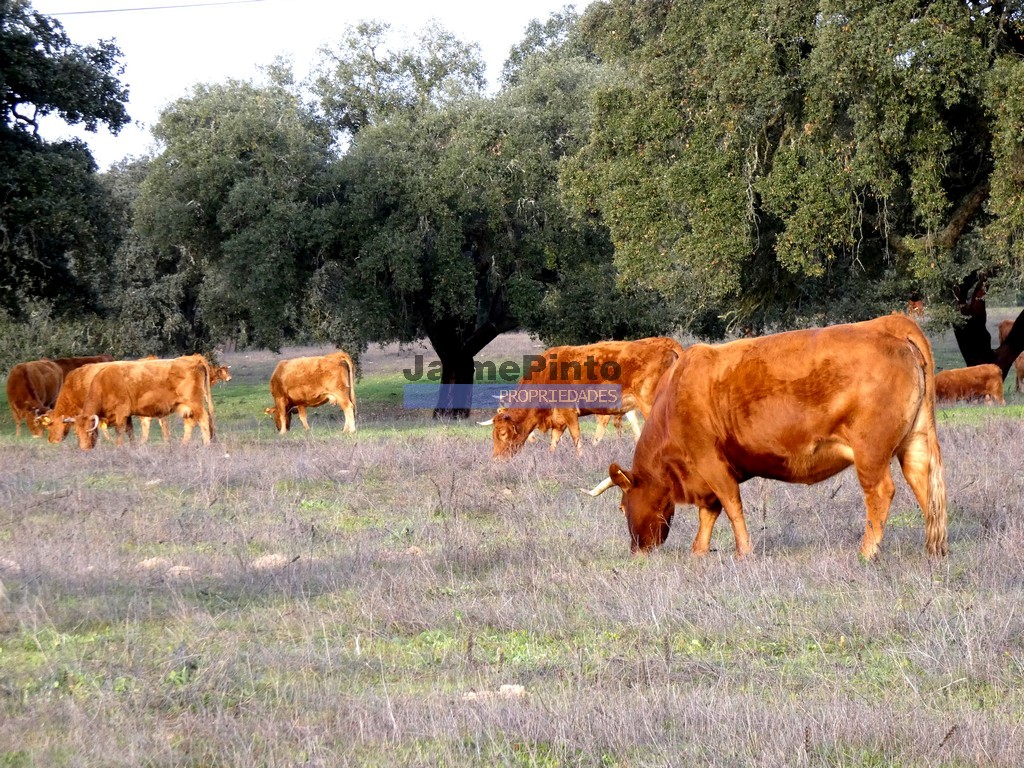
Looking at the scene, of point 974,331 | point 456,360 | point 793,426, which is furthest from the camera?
point 456,360

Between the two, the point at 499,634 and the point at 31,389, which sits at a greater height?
the point at 31,389

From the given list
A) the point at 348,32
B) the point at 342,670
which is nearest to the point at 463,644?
the point at 342,670

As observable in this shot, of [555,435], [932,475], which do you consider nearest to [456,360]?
[555,435]

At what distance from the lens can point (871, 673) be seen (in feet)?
16.8

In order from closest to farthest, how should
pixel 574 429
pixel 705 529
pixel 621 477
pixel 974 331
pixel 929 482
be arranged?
pixel 929 482 → pixel 705 529 → pixel 621 477 → pixel 574 429 → pixel 974 331

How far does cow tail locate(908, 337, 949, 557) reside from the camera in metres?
7.52

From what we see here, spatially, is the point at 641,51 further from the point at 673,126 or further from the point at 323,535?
the point at 323,535

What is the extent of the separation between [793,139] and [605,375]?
4486 mm

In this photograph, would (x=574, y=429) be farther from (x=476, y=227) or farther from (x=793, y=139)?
(x=476, y=227)

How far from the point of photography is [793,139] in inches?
651

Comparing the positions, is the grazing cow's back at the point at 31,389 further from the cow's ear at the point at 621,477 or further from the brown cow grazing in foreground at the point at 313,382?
the cow's ear at the point at 621,477

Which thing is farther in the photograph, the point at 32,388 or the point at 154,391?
the point at 32,388

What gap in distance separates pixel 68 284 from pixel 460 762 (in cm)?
2071

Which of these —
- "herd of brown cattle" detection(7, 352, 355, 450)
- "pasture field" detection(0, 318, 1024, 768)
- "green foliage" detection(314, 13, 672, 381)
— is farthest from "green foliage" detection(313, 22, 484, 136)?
"pasture field" detection(0, 318, 1024, 768)
